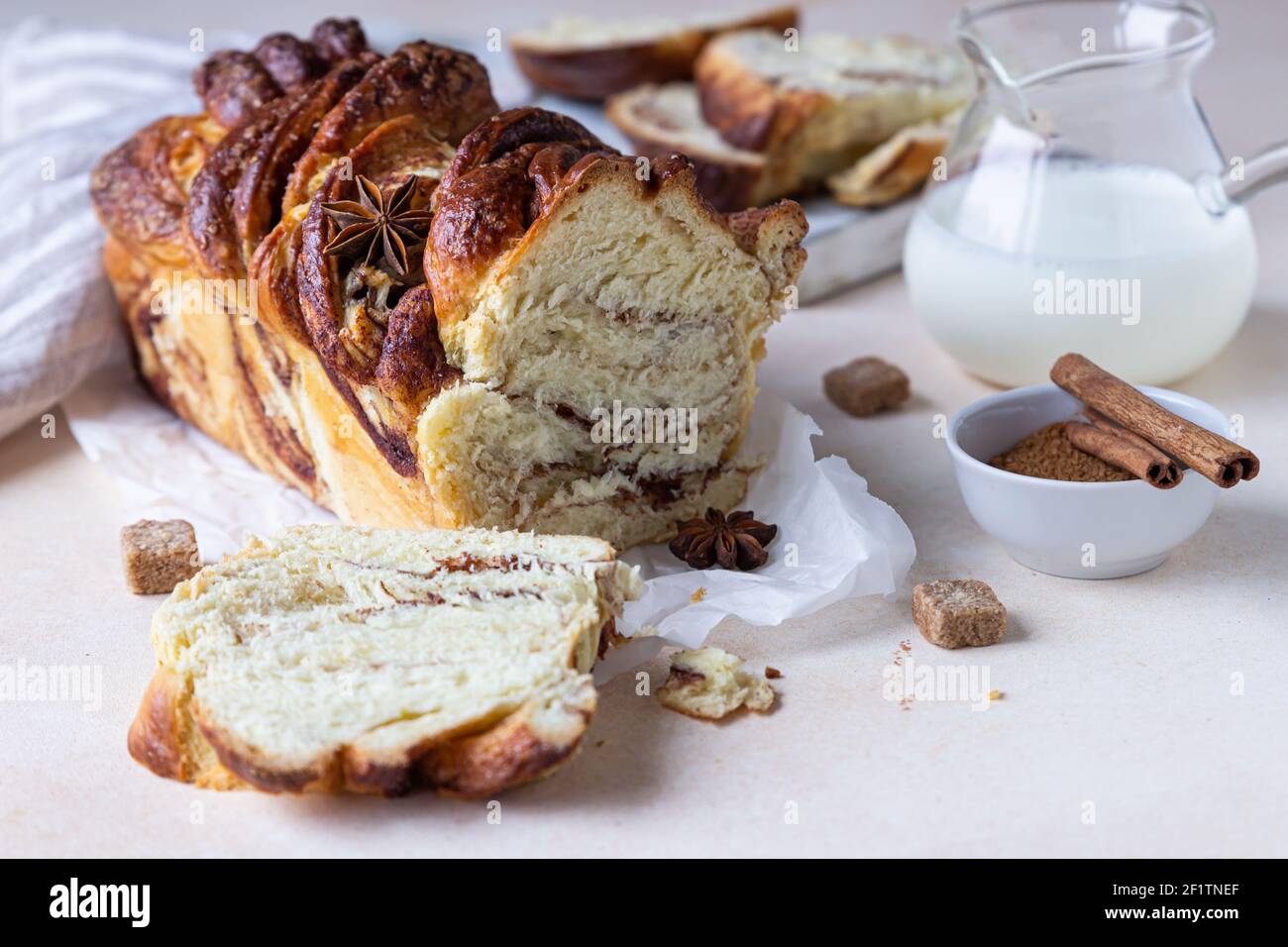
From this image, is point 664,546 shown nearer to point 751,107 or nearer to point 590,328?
point 590,328

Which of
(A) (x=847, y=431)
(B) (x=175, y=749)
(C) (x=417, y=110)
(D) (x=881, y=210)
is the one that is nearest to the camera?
(B) (x=175, y=749)

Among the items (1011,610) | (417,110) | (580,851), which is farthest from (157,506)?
(1011,610)

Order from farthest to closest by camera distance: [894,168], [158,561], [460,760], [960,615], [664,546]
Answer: [894,168] → [664,546] → [158,561] → [960,615] → [460,760]

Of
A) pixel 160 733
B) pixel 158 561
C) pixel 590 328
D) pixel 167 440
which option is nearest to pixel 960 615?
pixel 590 328

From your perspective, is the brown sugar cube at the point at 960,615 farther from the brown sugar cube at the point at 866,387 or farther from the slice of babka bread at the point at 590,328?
the brown sugar cube at the point at 866,387

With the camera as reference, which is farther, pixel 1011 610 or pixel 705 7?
pixel 705 7

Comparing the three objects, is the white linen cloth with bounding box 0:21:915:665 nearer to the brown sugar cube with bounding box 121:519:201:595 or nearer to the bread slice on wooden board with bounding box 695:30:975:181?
the brown sugar cube with bounding box 121:519:201:595
